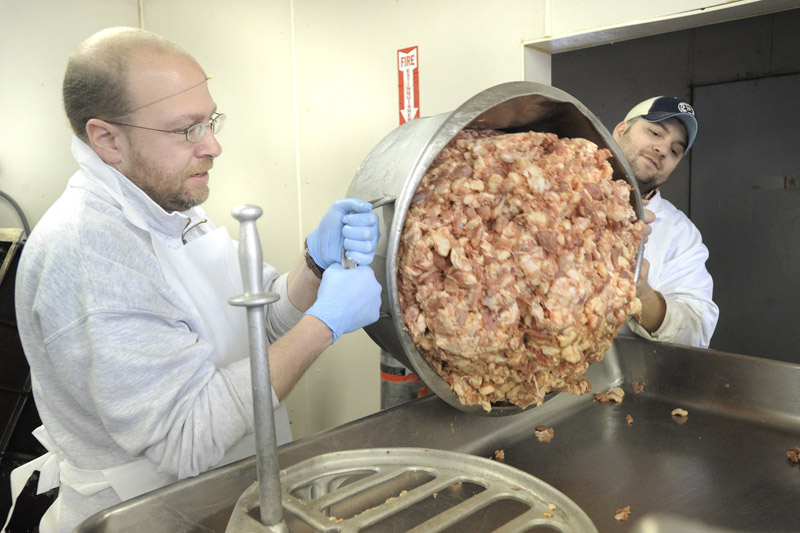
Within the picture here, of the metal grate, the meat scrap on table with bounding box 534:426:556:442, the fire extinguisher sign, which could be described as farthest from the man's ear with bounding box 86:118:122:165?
the fire extinguisher sign

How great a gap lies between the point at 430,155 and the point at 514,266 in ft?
0.80

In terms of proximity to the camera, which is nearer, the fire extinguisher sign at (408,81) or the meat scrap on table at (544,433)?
the meat scrap on table at (544,433)

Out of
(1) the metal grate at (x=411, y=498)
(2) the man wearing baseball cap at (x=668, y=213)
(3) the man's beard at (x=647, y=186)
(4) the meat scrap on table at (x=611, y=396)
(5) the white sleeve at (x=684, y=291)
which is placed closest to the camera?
(1) the metal grate at (x=411, y=498)

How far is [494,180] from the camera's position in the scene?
103cm

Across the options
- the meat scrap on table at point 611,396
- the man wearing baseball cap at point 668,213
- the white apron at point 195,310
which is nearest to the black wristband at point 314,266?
the white apron at point 195,310

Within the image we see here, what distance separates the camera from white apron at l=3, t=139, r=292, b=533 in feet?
3.96

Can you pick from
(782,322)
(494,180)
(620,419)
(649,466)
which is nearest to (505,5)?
(494,180)

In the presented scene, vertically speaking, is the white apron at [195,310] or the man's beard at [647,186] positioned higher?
the man's beard at [647,186]

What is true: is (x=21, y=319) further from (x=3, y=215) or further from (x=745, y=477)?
(x=3, y=215)

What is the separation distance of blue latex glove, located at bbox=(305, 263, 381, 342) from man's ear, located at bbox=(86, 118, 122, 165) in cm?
59

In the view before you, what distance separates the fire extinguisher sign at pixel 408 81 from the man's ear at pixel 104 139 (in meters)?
1.21

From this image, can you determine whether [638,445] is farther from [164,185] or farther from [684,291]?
[164,185]

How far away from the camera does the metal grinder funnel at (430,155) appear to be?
887 mm

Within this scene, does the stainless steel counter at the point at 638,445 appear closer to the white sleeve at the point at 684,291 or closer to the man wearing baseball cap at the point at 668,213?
the white sleeve at the point at 684,291
